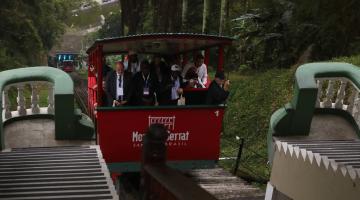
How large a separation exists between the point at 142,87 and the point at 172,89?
61cm

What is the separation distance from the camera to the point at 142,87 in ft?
27.2

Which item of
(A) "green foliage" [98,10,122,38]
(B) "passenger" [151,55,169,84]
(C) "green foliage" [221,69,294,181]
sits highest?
(A) "green foliage" [98,10,122,38]

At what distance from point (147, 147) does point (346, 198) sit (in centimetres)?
181

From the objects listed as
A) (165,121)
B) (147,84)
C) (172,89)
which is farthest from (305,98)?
(147,84)

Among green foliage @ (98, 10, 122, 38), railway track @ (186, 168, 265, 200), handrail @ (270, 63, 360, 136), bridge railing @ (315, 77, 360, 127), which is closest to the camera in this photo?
handrail @ (270, 63, 360, 136)

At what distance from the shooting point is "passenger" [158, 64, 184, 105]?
8.55 m

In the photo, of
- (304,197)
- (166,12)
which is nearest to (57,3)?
(166,12)

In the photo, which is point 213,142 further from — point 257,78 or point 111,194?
point 257,78

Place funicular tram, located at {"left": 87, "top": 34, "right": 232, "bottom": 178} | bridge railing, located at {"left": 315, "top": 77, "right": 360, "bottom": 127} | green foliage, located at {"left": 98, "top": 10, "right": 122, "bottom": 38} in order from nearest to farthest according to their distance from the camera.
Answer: bridge railing, located at {"left": 315, "top": 77, "right": 360, "bottom": 127}, funicular tram, located at {"left": 87, "top": 34, "right": 232, "bottom": 178}, green foliage, located at {"left": 98, "top": 10, "right": 122, "bottom": 38}

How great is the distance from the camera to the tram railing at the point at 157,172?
3.88 m

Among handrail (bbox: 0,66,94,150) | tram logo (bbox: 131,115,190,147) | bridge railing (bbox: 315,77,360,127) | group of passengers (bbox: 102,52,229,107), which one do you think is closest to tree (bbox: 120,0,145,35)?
group of passengers (bbox: 102,52,229,107)

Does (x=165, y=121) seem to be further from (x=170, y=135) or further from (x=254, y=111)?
(x=254, y=111)

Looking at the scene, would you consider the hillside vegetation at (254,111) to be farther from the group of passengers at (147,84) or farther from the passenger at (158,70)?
the passenger at (158,70)

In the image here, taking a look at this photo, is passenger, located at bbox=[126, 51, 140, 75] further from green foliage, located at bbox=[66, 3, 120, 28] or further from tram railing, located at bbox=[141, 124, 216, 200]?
green foliage, located at bbox=[66, 3, 120, 28]
